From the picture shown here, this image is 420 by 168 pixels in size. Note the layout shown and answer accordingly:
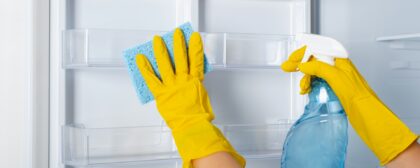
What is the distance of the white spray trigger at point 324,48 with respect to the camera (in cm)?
127

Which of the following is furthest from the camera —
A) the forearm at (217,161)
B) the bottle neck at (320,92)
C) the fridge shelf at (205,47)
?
the fridge shelf at (205,47)

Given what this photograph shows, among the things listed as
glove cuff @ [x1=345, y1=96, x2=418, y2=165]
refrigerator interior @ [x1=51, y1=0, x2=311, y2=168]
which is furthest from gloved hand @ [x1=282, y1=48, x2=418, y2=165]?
refrigerator interior @ [x1=51, y1=0, x2=311, y2=168]

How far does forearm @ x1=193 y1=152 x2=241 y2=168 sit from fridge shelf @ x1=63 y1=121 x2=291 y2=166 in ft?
1.00

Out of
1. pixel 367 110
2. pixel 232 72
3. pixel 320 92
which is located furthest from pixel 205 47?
pixel 367 110

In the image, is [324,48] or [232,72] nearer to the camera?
[324,48]

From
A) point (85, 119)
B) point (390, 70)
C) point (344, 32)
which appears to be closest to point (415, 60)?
point (390, 70)

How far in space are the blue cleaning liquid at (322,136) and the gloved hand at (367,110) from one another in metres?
0.03

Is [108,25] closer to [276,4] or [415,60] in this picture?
[276,4]

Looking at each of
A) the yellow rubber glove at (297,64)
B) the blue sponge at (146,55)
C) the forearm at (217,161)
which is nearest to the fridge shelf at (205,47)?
the blue sponge at (146,55)

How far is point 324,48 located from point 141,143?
22.6 inches

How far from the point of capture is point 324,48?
127 centimetres

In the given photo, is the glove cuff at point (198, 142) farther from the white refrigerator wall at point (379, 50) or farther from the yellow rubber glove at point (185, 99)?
the white refrigerator wall at point (379, 50)

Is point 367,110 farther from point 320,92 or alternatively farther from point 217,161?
point 217,161

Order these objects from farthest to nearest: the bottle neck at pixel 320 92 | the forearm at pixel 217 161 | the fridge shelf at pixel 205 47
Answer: the fridge shelf at pixel 205 47, the bottle neck at pixel 320 92, the forearm at pixel 217 161
